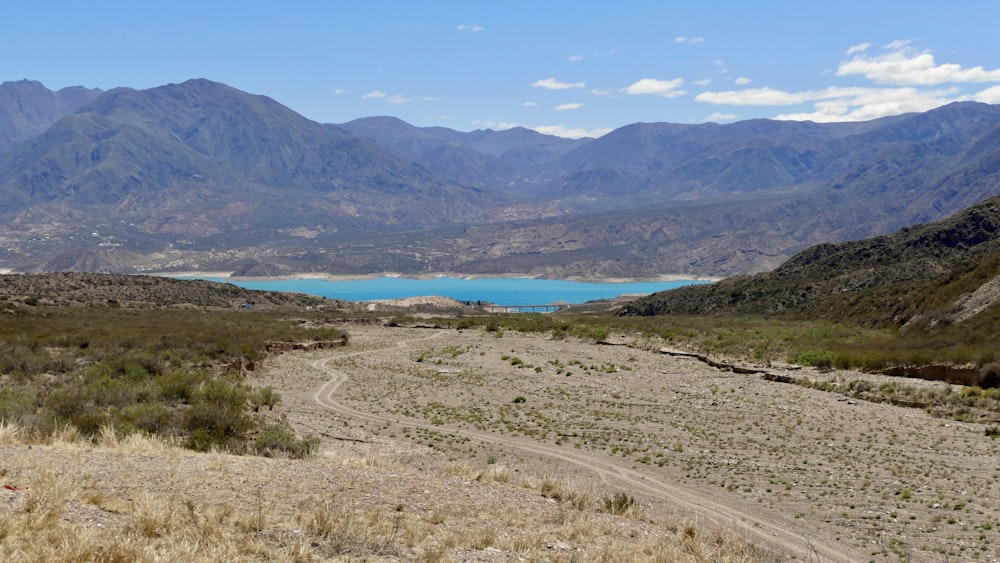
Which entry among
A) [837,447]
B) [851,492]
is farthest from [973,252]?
[851,492]

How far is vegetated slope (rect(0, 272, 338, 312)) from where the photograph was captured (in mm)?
60794

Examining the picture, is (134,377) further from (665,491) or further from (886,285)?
(886,285)

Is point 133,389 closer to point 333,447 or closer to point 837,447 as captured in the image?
point 333,447

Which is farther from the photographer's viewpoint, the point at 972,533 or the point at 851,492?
the point at 851,492

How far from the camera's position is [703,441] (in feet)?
62.7

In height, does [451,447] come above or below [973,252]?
below

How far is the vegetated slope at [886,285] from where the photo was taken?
121 ft

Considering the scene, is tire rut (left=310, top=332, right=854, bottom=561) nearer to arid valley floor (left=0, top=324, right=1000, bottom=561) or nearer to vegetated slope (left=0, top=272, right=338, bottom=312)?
arid valley floor (left=0, top=324, right=1000, bottom=561)

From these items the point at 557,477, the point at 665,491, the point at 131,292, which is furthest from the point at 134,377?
the point at 131,292

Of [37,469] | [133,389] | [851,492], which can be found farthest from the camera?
[133,389]

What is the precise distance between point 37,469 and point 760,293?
6335 cm

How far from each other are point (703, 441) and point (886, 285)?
39649 millimetres

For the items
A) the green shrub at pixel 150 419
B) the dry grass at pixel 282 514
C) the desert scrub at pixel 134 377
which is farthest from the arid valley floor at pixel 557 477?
the green shrub at pixel 150 419

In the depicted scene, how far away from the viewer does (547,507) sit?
35.7 ft
